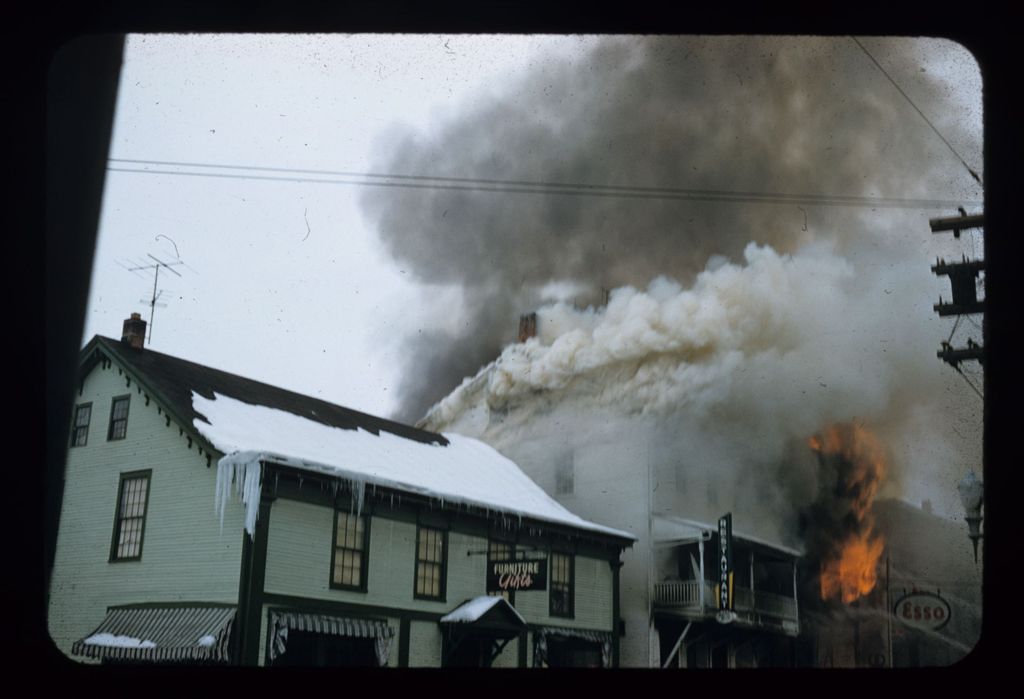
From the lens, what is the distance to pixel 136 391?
10.5 m

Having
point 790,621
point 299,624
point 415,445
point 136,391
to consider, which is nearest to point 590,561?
point 415,445

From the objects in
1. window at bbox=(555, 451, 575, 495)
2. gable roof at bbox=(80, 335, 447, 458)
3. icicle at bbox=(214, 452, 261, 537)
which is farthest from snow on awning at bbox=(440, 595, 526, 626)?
window at bbox=(555, 451, 575, 495)

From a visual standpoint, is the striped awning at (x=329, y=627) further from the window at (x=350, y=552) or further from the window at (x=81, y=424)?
the window at (x=81, y=424)

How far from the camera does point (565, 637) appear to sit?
1253 cm

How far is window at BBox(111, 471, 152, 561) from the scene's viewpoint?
9.92 meters

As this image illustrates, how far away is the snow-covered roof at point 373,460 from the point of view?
1016 centimetres

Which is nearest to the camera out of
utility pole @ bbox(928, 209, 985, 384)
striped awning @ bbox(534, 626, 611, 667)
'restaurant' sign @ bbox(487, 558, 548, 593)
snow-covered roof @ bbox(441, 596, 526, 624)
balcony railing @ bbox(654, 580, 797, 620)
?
utility pole @ bbox(928, 209, 985, 384)

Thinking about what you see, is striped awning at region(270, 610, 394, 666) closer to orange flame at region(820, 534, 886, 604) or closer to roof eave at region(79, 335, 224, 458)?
roof eave at region(79, 335, 224, 458)

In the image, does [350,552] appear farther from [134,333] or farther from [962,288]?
[962,288]

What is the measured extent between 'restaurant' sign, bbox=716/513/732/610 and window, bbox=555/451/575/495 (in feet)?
7.40

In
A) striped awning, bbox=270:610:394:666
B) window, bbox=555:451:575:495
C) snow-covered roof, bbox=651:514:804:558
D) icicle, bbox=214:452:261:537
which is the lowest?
striped awning, bbox=270:610:394:666

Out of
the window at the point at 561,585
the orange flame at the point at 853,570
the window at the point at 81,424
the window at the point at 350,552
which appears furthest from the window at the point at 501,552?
the orange flame at the point at 853,570

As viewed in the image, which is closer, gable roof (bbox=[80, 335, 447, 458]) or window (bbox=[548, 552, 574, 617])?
gable roof (bbox=[80, 335, 447, 458])

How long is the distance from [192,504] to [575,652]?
533cm
